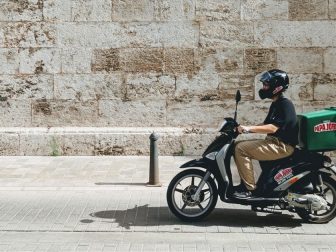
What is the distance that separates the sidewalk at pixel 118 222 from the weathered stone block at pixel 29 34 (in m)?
2.72

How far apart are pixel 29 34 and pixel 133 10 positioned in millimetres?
1861

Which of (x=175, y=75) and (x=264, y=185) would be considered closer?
(x=264, y=185)

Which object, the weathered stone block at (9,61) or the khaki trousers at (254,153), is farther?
the weathered stone block at (9,61)

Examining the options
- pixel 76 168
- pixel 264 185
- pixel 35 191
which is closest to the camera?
pixel 264 185

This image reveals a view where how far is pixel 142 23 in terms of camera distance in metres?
11.7

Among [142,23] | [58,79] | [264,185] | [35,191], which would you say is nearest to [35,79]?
[58,79]

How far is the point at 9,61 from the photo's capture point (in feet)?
38.6

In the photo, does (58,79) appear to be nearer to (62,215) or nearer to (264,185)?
(62,215)

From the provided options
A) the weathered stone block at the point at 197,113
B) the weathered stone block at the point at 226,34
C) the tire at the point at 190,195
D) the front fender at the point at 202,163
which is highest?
the weathered stone block at the point at 226,34

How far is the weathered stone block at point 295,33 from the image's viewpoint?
11641mm

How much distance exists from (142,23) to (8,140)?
121 inches

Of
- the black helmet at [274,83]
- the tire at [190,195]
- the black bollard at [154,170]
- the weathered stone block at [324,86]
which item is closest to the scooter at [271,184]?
the tire at [190,195]

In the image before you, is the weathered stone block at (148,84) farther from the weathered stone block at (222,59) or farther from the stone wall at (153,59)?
the weathered stone block at (222,59)

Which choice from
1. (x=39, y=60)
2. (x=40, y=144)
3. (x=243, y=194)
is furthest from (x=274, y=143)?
(x=39, y=60)
